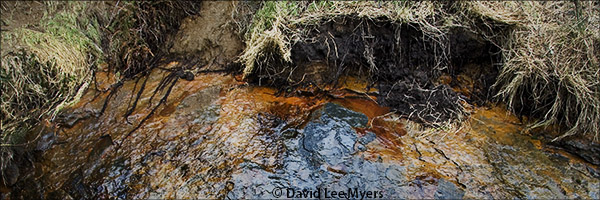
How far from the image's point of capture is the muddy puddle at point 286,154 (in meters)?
2.54

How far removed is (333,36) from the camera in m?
3.36

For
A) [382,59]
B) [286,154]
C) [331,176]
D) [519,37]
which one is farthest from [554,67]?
[286,154]

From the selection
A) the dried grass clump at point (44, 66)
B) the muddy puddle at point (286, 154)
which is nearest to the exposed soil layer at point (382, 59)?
the muddy puddle at point (286, 154)

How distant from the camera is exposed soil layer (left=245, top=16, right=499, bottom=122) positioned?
333cm

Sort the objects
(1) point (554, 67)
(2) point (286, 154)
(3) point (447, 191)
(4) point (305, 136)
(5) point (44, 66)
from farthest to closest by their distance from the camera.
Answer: (5) point (44, 66) < (1) point (554, 67) < (4) point (305, 136) < (2) point (286, 154) < (3) point (447, 191)

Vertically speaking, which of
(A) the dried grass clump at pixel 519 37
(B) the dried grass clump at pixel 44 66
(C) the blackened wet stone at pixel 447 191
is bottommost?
(C) the blackened wet stone at pixel 447 191

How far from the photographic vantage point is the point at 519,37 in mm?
3279

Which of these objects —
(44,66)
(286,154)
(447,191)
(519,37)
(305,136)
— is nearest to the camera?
(447,191)

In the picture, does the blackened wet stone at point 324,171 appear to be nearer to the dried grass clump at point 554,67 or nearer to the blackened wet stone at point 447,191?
the blackened wet stone at point 447,191

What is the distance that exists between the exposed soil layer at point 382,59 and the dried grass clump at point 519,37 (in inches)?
2.9

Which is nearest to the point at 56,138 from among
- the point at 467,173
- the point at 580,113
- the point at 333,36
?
the point at 333,36

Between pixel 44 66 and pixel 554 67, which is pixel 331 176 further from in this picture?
pixel 44 66

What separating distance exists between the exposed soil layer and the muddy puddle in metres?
0.19

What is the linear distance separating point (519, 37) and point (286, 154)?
243 cm
